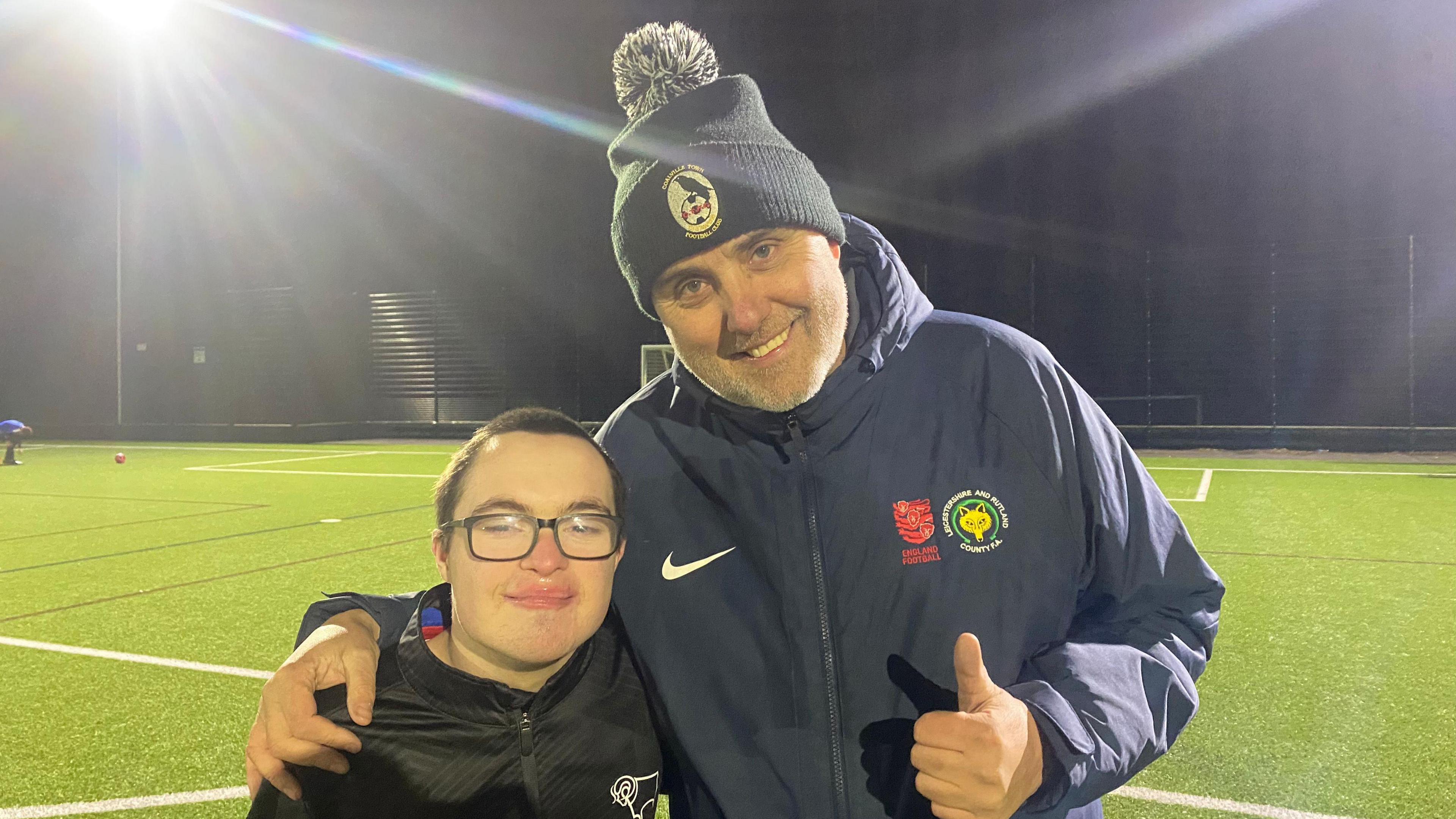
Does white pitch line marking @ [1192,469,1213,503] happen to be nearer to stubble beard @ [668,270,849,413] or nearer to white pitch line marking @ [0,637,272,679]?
white pitch line marking @ [0,637,272,679]

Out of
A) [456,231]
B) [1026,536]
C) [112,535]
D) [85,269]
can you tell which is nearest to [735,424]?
[1026,536]

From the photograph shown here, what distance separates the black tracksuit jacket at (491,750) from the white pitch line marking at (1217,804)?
1.91 metres

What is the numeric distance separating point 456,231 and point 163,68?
7.48 m

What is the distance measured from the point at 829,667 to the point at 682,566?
304mm

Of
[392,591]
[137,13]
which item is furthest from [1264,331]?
[137,13]

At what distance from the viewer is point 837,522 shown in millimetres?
1519

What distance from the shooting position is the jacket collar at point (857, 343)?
1.55 metres

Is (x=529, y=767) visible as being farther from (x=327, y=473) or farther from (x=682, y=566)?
(x=327, y=473)

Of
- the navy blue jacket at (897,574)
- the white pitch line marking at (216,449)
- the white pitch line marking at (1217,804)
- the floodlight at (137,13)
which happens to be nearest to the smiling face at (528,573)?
the navy blue jacket at (897,574)

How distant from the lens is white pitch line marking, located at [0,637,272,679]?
13.9ft

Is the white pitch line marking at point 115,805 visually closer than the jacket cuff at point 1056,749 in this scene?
No

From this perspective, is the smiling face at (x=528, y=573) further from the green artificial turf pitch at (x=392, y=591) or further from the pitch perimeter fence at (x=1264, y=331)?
the pitch perimeter fence at (x=1264, y=331)

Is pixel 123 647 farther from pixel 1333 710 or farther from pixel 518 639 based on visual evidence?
pixel 1333 710

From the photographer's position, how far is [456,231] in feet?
69.8
